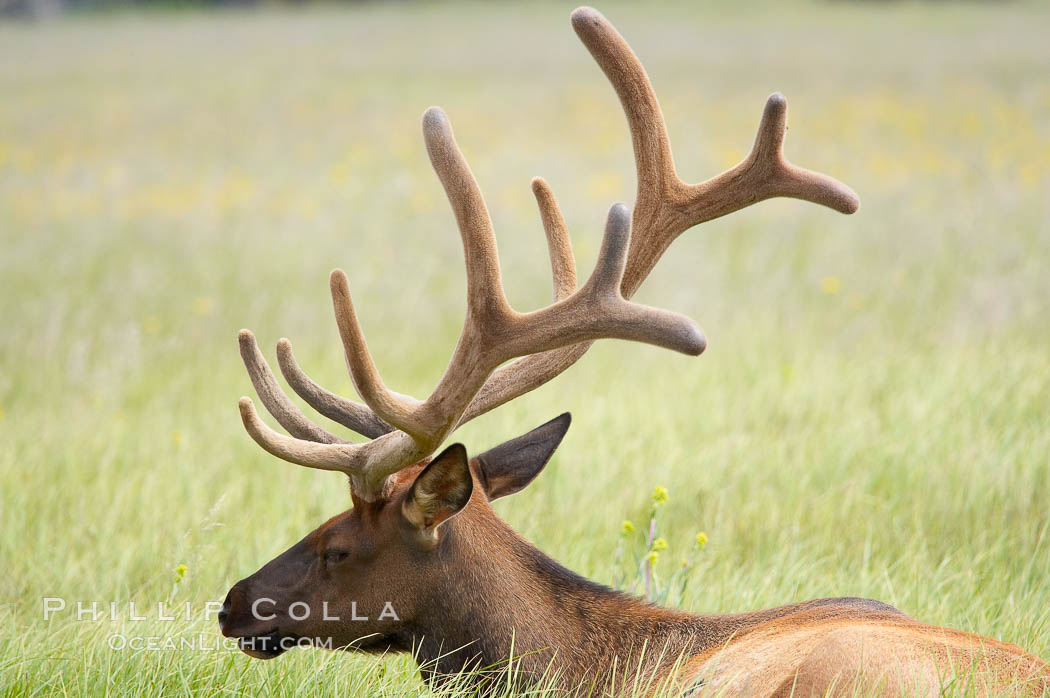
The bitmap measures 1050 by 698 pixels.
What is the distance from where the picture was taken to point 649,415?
18.4 ft

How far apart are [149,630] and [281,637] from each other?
39 cm

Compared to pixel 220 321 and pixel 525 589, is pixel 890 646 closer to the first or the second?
pixel 525 589

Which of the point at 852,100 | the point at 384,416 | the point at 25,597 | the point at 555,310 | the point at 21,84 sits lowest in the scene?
the point at 25,597

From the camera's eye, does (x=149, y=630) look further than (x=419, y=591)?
Yes

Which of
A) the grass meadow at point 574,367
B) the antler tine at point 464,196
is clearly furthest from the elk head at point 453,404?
the grass meadow at point 574,367

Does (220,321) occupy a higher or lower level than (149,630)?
higher

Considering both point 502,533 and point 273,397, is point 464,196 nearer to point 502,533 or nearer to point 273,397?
point 273,397

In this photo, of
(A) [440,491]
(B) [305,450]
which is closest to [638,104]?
(A) [440,491]

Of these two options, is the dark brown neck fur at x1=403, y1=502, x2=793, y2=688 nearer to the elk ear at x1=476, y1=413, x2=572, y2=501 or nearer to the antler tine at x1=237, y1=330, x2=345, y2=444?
the elk ear at x1=476, y1=413, x2=572, y2=501

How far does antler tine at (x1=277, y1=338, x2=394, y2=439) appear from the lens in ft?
9.65

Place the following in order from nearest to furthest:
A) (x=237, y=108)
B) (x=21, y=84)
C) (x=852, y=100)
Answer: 1. (x=852, y=100)
2. (x=237, y=108)
3. (x=21, y=84)

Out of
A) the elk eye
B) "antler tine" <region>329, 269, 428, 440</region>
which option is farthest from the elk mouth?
"antler tine" <region>329, 269, 428, 440</region>

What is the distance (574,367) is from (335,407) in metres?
4.14

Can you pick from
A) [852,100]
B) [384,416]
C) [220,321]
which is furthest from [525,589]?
[852,100]
